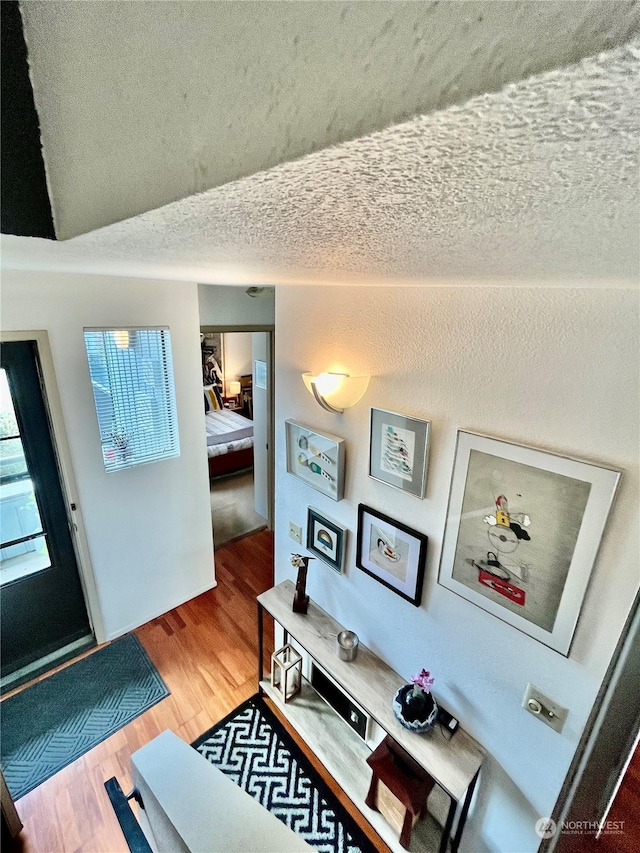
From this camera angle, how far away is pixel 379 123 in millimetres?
204

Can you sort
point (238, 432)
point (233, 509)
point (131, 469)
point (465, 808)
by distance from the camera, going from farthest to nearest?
1. point (238, 432)
2. point (233, 509)
3. point (131, 469)
4. point (465, 808)

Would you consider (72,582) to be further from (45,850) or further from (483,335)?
(483,335)

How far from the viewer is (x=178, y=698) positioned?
2227 mm

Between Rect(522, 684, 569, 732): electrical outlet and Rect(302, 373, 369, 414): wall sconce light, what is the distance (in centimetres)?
110

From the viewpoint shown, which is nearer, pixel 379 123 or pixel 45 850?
pixel 379 123

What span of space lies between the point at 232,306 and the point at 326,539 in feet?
5.98

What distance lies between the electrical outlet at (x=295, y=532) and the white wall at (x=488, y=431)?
0.24 metres

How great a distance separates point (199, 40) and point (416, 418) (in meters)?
1.18

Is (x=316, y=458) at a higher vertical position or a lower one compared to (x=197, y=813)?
higher

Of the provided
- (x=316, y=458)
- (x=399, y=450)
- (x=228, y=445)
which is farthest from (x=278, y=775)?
Result: (x=228, y=445)

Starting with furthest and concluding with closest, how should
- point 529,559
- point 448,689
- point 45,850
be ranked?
point 45,850
point 448,689
point 529,559

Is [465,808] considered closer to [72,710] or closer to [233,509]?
[72,710]

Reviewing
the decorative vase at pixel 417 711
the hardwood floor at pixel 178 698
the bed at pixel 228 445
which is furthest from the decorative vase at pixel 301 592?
the bed at pixel 228 445

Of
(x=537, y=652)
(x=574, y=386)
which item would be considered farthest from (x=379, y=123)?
(x=537, y=652)
